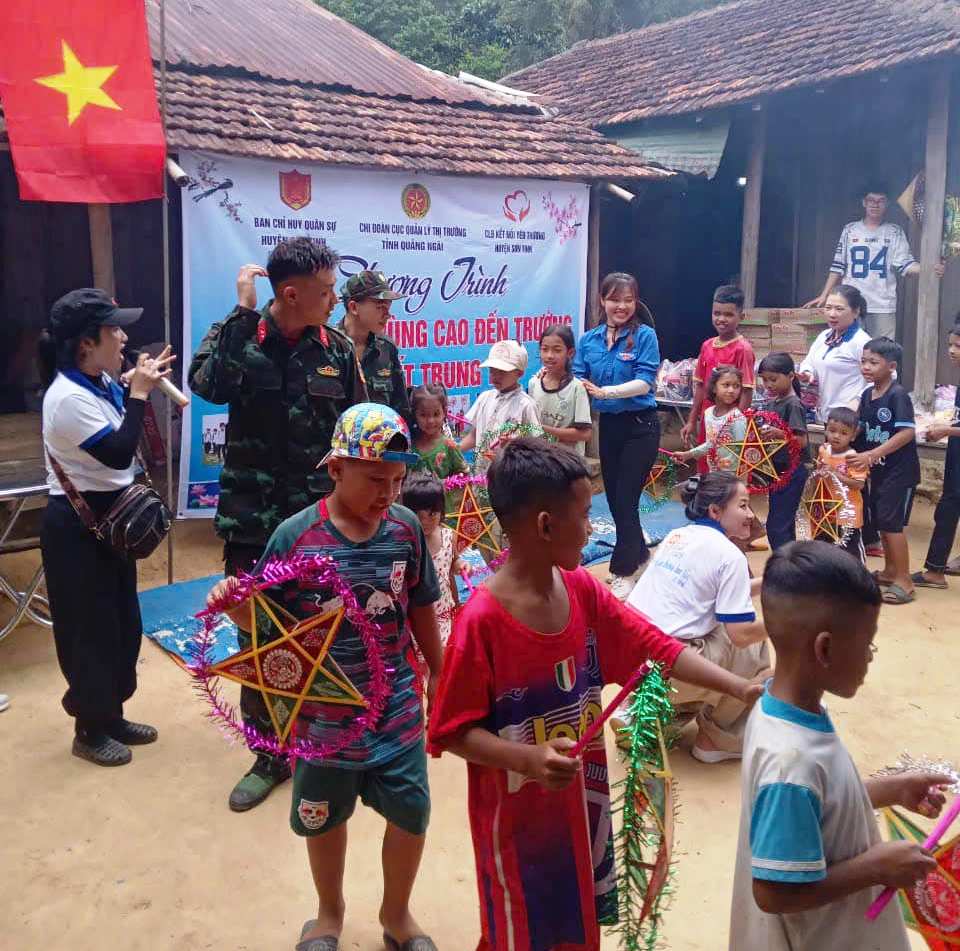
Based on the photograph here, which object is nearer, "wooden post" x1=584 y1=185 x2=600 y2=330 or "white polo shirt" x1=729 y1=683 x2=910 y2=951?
"white polo shirt" x1=729 y1=683 x2=910 y2=951

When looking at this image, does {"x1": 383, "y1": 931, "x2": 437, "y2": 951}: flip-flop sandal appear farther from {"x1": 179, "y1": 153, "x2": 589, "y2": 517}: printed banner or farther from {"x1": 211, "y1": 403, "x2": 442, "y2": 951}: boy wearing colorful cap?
{"x1": 179, "y1": 153, "x2": 589, "y2": 517}: printed banner

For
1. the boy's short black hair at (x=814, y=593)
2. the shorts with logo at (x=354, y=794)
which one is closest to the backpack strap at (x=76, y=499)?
the shorts with logo at (x=354, y=794)

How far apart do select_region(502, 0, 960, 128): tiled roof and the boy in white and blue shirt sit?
800 cm

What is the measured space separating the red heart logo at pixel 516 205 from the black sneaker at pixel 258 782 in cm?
556

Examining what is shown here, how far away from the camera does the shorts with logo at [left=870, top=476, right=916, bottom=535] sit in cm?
634

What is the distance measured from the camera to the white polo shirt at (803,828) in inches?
64.2

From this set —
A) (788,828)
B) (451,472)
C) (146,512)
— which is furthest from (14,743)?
(788,828)

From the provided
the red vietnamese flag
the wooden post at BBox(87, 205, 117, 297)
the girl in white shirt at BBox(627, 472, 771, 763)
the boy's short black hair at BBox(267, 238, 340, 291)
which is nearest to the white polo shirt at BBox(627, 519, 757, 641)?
the girl in white shirt at BBox(627, 472, 771, 763)

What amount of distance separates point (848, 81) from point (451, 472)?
6667 millimetres

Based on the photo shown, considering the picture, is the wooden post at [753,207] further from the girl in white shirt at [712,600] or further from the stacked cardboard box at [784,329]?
the girl in white shirt at [712,600]

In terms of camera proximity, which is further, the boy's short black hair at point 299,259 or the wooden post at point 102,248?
the wooden post at point 102,248

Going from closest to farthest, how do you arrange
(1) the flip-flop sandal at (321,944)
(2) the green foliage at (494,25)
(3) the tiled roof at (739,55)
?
(1) the flip-flop sandal at (321,944)
(3) the tiled roof at (739,55)
(2) the green foliage at (494,25)

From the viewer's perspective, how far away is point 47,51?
496cm

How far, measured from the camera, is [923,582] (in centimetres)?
655
